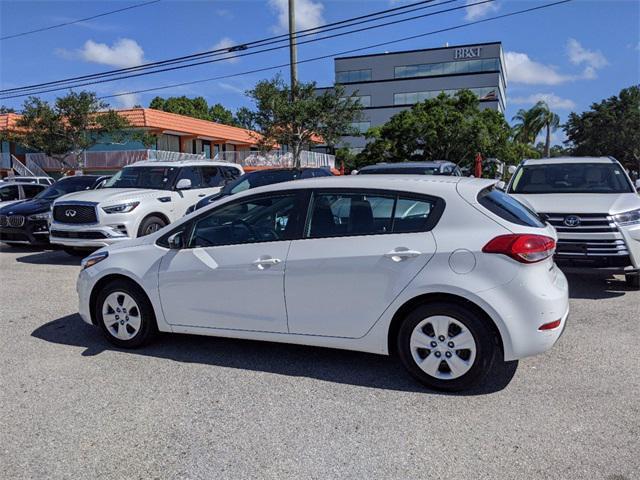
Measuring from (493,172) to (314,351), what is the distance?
30801 millimetres

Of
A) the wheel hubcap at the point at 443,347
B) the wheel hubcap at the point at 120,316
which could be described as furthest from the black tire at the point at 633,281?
the wheel hubcap at the point at 120,316

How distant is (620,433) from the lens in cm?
335

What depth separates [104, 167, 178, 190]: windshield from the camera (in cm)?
1064

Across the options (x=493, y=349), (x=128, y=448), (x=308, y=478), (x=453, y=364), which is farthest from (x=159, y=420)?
(x=493, y=349)

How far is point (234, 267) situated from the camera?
442 cm

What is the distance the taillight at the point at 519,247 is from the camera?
3.75 m

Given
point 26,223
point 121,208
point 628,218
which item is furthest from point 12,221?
point 628,218

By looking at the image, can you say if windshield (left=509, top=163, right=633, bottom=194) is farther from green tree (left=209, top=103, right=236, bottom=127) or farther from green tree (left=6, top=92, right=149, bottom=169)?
green tree (left=209, top=103, right=236, bottom=127)

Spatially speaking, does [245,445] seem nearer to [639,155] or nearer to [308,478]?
[308,478]

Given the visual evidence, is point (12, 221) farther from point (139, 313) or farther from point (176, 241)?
point (176, 241)

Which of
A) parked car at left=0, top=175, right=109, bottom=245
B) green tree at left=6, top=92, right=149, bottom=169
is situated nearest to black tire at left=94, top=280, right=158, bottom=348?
parked car at left=0, top=175, right=109, bottom=245

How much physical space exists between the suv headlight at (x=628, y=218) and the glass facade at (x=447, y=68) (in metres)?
58.6

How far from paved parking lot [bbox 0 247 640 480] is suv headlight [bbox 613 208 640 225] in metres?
1.97

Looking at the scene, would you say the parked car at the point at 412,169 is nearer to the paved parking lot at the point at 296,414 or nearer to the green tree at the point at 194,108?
the paved parking lot at the point at 296,414
